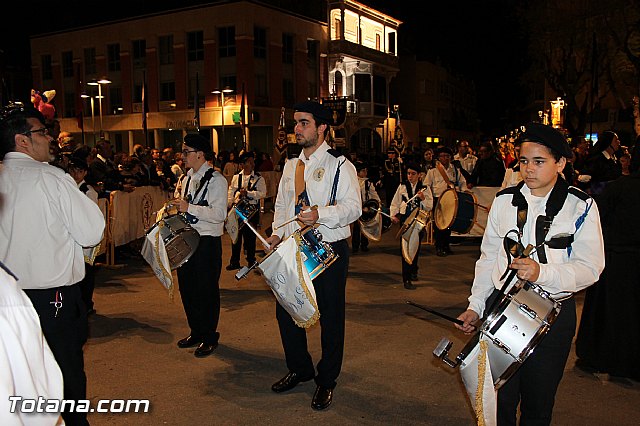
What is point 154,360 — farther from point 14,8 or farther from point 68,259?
point 14,8

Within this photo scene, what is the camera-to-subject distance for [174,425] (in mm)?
4449

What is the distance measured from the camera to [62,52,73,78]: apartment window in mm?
42938

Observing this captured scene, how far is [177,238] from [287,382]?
5.82 feet

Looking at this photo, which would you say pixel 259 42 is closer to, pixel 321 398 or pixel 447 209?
pixel 447 209

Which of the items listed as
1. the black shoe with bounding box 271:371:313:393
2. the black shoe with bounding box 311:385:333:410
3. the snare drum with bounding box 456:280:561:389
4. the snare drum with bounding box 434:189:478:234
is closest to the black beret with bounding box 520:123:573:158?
the snare drum with bounding box 456:280:561:389

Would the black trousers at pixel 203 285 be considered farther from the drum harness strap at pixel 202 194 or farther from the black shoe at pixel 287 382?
the black shoe at pixel 287 382

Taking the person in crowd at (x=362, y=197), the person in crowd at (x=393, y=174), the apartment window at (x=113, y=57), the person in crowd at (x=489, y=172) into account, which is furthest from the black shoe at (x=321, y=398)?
the apartment window at (x=113, y=57)

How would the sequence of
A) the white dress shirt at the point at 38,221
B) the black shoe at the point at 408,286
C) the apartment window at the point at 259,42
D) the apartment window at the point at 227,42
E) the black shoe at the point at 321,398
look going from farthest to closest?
the apartment window at the point at 259,42
the apartment window at the point at 227,42
the black shoe at the point at 408,286
the black shoe at the point at 321,398
the white dress shirt at the point at 38,221

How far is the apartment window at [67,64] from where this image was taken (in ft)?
141

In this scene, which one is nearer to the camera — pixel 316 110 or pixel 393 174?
pixel 316 110

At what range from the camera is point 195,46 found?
1489 inches

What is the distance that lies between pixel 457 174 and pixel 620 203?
20.5 feet

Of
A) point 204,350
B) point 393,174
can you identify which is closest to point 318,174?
point 204,350

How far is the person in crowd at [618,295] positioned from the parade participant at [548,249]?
8.16 feet
